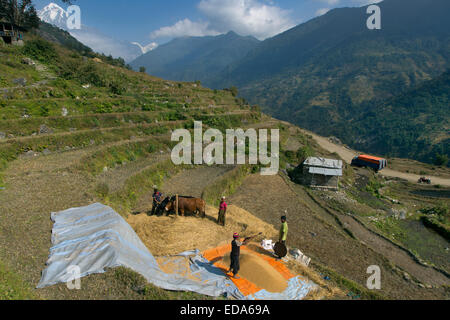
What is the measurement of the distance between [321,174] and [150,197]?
663 inches

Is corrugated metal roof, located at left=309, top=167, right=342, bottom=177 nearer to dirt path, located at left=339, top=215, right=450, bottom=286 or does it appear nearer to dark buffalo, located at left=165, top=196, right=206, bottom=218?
dirt path, located at left=339, top=215, right=450, bottom=286

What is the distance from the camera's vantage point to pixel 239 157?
25.1 meters

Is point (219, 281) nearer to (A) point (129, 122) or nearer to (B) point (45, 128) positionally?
(B) point (45, 128)

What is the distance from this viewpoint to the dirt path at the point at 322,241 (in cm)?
1031

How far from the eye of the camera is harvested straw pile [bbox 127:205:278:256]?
30.3ft

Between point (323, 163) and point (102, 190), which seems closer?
point (102, 190)

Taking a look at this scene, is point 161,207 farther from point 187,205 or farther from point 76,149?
point 76,149

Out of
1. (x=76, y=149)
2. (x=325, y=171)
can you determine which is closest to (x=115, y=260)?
(x=76, y=149)

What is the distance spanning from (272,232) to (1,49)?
3139 centimetres

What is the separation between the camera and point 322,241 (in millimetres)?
12961

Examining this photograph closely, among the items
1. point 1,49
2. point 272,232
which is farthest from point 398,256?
point 1,49

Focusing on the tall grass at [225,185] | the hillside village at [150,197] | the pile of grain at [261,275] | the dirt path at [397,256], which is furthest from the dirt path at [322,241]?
the pile of grain at [261,275]

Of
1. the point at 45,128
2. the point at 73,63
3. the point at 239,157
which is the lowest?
the point at 239,157

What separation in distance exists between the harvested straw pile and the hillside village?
0.06 m
